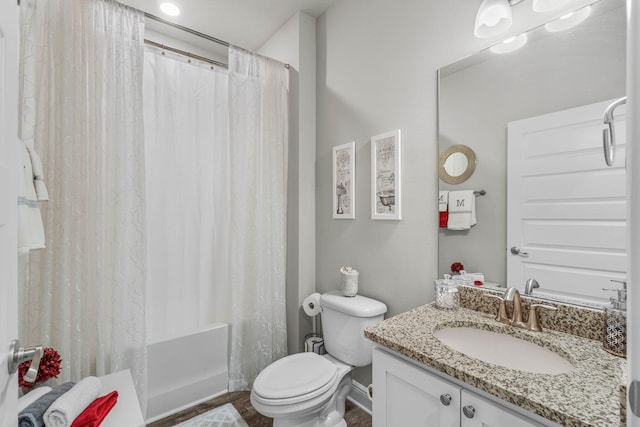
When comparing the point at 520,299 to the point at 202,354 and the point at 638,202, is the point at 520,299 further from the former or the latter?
the point at 202,354

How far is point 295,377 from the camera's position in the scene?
4.94 feet

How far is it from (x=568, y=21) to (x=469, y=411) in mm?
1409

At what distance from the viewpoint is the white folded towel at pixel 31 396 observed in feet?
3.50

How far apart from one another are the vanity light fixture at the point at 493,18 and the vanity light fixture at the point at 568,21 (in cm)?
15

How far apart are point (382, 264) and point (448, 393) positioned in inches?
36.9

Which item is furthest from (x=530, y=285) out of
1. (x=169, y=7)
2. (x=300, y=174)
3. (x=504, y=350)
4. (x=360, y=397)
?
(x=169, y=7)

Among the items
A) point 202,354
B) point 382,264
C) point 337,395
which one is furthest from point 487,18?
point 202,354

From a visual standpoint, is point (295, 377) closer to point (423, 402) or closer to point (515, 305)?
point (423, 402)

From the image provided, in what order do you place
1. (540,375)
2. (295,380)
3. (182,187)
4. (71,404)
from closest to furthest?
(540,375), (71,404), (295,380), (182,187)

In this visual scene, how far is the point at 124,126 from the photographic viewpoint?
154 cm

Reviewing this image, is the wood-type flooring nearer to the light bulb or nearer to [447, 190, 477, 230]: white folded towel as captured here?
[447, 190, 477, 230]: white folded towel

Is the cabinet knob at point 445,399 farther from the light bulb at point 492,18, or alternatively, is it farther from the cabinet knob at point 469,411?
the light bulb at point 492,18

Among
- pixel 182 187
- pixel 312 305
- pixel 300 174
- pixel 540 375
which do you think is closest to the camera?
pixel 540 375

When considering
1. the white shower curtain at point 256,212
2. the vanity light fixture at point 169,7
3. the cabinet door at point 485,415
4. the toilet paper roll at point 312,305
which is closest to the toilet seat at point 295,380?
the toilet paper roll at point 312,305
